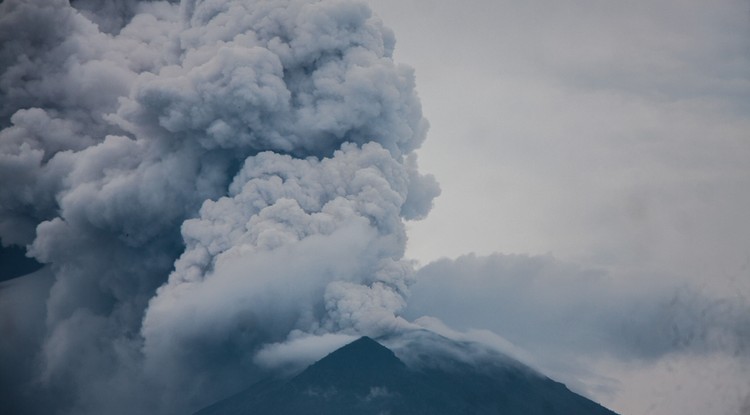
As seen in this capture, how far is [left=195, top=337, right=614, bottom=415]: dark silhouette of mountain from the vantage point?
4516 centimetres

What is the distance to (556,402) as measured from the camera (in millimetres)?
51562

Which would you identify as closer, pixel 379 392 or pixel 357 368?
pixel 379 392

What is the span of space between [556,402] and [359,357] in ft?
57.6

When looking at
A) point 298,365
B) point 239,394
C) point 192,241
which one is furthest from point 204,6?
point 239,394

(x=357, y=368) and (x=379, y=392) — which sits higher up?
(x=357, y=368)

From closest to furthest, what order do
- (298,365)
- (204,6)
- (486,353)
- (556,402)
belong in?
(204,6)
(298,365)
(556,402)
(486,353)

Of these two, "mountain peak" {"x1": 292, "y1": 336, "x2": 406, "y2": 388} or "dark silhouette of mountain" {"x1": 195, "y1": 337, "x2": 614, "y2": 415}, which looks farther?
"mountain peak" {"x1": 292, "y1": 336, "x2": 406, "y2": 388}

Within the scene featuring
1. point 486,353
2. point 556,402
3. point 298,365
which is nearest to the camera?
point 298,365

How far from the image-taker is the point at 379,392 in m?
46.9

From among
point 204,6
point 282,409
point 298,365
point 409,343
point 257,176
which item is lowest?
point 282,409

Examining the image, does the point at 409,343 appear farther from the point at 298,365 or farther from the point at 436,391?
the point at 298,365

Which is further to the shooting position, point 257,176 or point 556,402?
point 556,402

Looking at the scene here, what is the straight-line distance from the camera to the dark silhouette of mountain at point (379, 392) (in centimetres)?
4516

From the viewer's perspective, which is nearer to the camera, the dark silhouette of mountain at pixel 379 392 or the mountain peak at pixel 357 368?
the dark silhouette of mountain at pixel 379 392
